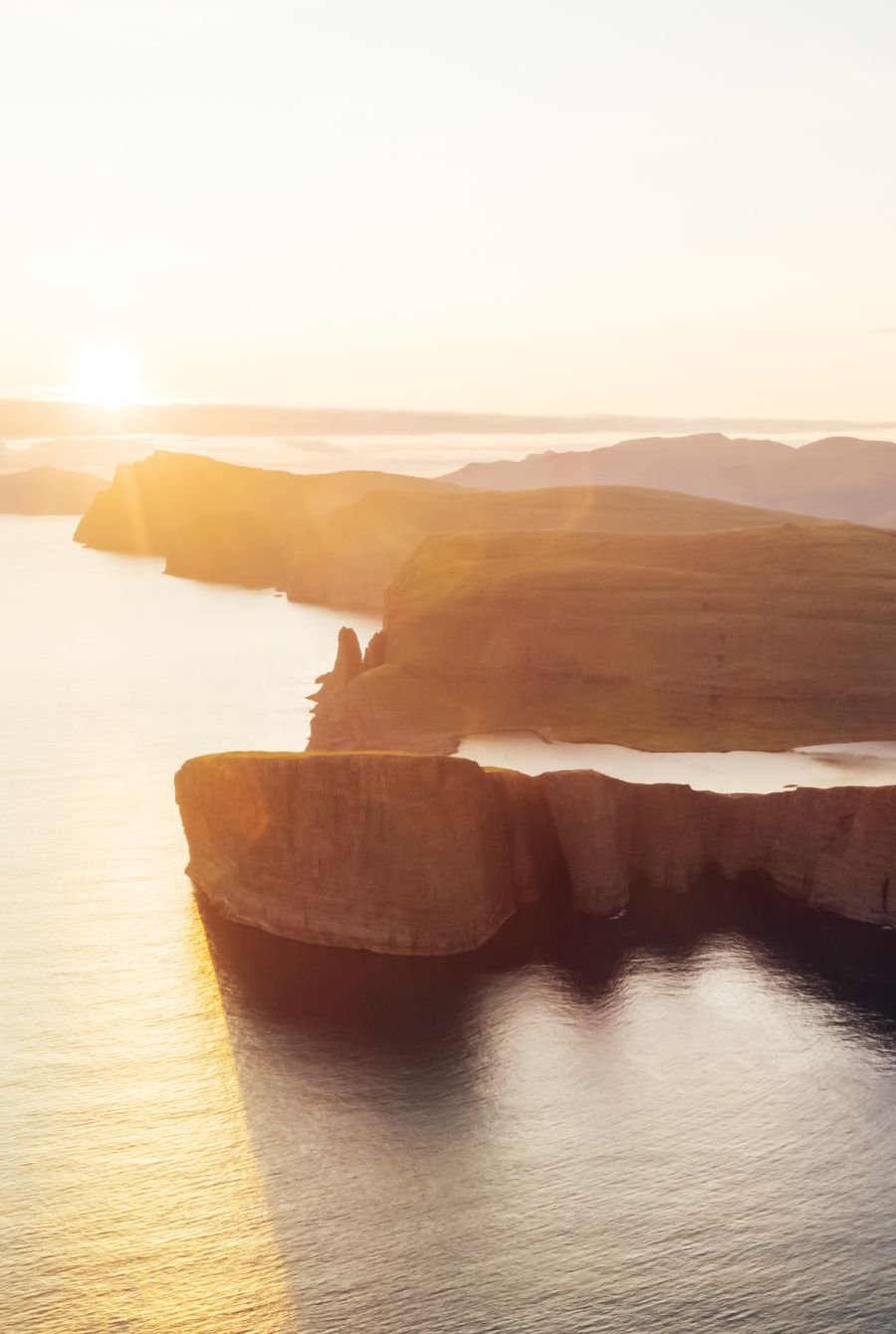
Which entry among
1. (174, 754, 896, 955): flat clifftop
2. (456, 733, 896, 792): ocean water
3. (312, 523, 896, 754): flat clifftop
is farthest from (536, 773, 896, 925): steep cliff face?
(312, 523, 896, 754): flat clifftop

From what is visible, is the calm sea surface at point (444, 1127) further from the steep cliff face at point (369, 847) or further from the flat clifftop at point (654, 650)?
the flat clifftop at point (654, 650)

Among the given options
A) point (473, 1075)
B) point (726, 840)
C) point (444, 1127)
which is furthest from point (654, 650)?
point (444, 1127)

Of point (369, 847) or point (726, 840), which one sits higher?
point (369, 847)

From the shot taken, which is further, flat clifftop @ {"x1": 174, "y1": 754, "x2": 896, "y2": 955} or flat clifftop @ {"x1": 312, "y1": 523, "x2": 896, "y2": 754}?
flat clifftop @ {"x1": 312, "y1": 523, "x2": 896, "y2": 754}

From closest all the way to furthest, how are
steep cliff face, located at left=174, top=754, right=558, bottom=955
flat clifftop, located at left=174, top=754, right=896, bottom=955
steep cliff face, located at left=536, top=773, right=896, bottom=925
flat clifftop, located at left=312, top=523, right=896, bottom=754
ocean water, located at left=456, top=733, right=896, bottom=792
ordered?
steep cliff face, located at left=174, top=754, right=558, bottom=955 < flat clifftop, located at left=174, top=754, right=896, bottom=955 < steep cliff face, located at left=536, top=773, right=896, bottom=925 < ocean water, located at left=456, top=733, right=896, bottom=792 < flat clifftop, located at left=312, top=523, right=896, bottom=754

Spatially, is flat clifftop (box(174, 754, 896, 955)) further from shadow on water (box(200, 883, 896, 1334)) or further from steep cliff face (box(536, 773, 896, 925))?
shadow on water (box(200, 883, 896, 1334))

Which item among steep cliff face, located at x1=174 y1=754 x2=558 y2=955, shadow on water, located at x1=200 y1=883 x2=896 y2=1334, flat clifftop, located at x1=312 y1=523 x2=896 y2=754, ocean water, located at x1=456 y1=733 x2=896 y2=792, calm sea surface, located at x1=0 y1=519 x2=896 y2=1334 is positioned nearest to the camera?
calm sea surface, located at x1=0 y1=519 x2=896 y2=1334

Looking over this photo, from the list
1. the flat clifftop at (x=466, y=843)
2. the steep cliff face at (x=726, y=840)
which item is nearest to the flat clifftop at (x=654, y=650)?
the steep cliff face at (x=726, y=840)

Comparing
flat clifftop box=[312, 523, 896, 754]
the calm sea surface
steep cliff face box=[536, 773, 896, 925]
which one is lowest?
the calm sea surface

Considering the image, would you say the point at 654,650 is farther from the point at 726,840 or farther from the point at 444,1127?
the point at 444,1127
